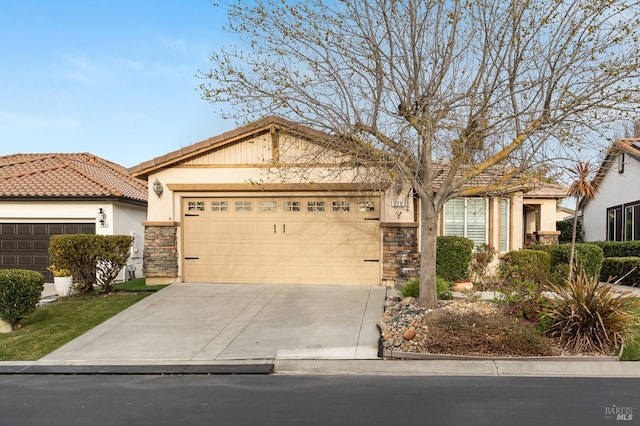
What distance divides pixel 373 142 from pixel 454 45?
2304 millimetres

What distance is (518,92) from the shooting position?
9172 mm

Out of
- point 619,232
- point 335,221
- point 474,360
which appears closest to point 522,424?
point 474,360

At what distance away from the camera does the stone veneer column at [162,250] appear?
13.5m

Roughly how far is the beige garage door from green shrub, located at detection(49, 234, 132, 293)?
1784 mm

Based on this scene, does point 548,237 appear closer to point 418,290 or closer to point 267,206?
point 418,290

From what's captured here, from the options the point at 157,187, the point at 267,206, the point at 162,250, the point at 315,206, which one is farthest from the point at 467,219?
the point at 157,187

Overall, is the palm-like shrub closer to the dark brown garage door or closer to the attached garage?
the attached garage

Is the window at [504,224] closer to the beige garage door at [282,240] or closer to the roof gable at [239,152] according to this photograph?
the roof gable at [239,152]

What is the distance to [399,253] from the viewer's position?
505 inches

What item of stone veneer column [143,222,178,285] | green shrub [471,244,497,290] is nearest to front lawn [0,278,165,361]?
stone veneer column [143,222,178,285]

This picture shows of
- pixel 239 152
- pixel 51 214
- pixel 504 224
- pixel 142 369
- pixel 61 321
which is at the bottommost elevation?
pixel 142 369

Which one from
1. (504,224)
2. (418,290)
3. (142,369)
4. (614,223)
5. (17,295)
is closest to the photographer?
(142,369)

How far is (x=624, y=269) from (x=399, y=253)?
23.6ft

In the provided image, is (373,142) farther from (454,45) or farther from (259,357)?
(259,357)
